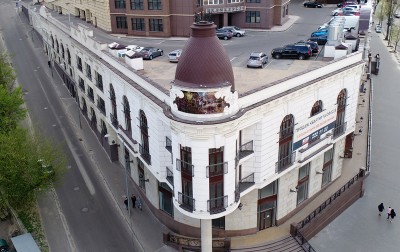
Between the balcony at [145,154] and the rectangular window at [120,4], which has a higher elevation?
the rectangular window at [120,4]

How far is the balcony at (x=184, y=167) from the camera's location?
29031mm

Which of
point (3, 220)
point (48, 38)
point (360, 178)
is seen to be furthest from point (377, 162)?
point (48, 38)

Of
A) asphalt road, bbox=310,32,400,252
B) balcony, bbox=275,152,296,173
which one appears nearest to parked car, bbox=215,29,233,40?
asphalt road, bbox=310,32,400,252

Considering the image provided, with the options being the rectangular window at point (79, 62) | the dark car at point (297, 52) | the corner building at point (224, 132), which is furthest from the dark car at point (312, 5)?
the rectangular window at point (79, 62)

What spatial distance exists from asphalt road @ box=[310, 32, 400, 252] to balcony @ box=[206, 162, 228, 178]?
13.2 meters

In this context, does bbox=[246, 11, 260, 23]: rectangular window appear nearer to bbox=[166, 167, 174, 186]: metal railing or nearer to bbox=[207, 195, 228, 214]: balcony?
bbox=[166, 167, 174, 186]: metal railing

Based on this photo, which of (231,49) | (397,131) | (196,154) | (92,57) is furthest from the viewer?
(397,131)

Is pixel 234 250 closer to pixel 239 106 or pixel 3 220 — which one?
pixel 239 106

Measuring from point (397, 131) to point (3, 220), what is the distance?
166 feet

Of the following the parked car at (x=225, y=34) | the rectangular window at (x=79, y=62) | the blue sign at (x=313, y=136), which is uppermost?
the parked car at (x=225, y=34)

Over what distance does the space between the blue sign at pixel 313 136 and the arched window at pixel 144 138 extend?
41.8 ft

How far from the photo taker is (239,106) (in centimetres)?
2903

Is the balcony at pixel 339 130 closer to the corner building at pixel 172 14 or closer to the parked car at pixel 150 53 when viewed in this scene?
the parked car at pixel 150 53

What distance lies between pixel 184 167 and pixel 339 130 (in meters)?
18.4
